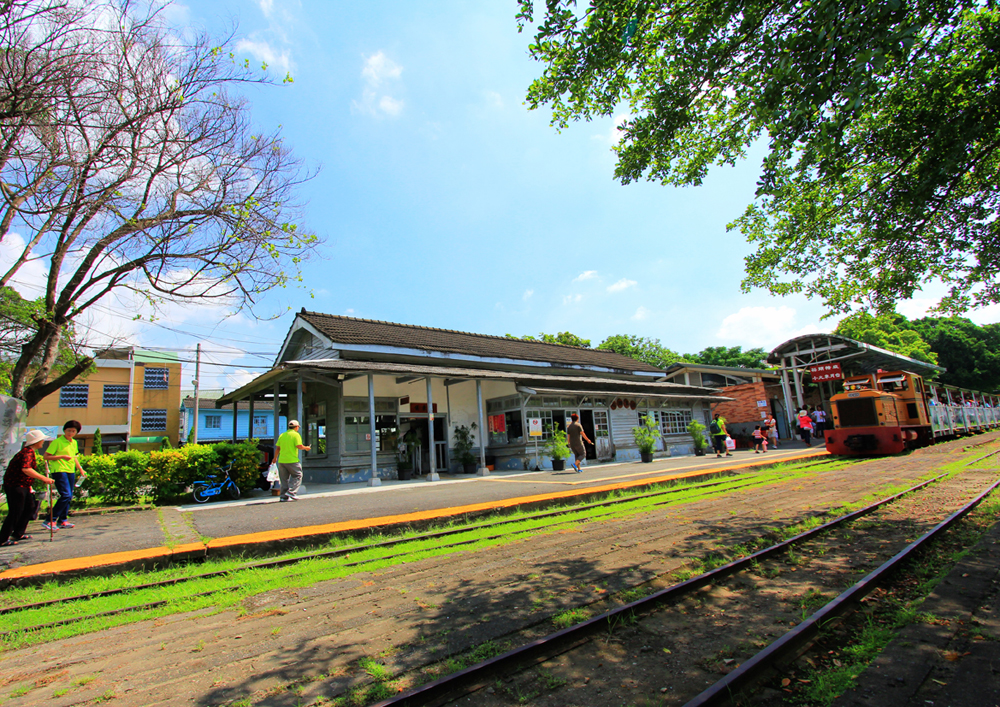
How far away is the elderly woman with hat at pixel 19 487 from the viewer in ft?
21.9

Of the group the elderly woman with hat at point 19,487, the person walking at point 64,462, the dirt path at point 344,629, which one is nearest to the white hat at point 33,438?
the elderly woman with hat at point 19,487

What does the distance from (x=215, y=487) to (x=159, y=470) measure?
4.04 ft

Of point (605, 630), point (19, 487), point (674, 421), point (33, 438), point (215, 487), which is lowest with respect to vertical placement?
point (605, 630)

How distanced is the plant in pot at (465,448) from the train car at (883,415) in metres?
12.5

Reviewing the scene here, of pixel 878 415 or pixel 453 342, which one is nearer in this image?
pixel 878 415

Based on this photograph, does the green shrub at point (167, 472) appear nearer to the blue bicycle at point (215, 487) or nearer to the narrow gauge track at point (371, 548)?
the blue bicycle at point (215, 487)

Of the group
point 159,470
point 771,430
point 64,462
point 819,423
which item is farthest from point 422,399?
point 819,423

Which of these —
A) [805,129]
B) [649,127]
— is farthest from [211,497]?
[805,129]

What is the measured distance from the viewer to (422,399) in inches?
673

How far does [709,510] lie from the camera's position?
8195mm

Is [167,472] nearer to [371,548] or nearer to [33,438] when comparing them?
[33,438]

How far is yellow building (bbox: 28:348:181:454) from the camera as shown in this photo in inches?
1176

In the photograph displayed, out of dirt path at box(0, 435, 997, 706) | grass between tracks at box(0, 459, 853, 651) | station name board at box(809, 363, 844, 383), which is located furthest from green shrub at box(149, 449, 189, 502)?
station name board at box(809, 363, 844, 383)

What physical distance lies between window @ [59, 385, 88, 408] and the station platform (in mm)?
26498
